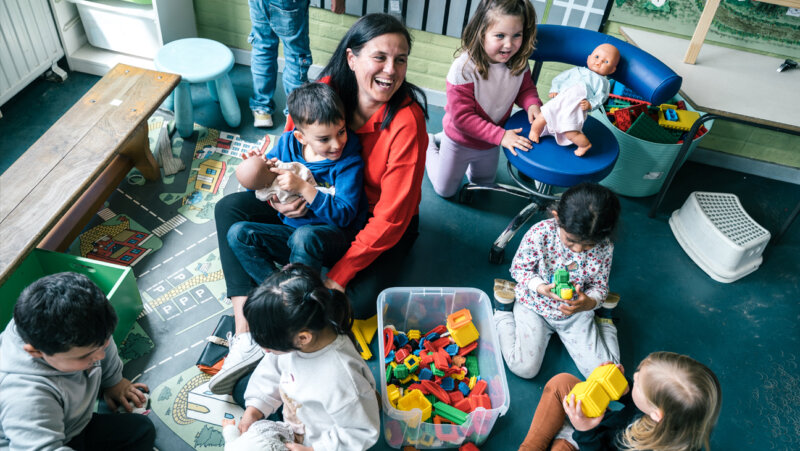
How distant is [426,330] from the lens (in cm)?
251

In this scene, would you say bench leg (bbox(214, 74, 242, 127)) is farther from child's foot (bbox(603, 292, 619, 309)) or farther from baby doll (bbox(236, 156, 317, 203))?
child's foot (bbox(603, 292, 619, 309))

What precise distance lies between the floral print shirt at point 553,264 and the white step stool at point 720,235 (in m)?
0.83

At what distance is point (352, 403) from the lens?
1.67 metres

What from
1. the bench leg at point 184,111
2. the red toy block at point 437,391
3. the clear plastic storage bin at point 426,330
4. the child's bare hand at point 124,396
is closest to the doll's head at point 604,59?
the clear plastic storage bin at point 426,330

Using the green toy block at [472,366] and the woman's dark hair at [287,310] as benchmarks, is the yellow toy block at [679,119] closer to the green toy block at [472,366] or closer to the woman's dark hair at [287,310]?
the green toy block at [472,366]

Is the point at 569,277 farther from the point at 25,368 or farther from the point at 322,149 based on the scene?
the point at 25,368

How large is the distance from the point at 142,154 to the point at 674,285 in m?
2.69

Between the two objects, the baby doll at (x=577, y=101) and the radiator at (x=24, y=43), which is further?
the radiator at (x=24, y=43)

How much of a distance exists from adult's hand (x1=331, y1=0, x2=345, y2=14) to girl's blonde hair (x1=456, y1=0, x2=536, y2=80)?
1.01 metres

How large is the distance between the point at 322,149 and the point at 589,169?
1.08 meters

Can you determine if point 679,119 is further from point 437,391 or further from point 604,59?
point 437,391

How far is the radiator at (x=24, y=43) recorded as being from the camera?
10.3ft

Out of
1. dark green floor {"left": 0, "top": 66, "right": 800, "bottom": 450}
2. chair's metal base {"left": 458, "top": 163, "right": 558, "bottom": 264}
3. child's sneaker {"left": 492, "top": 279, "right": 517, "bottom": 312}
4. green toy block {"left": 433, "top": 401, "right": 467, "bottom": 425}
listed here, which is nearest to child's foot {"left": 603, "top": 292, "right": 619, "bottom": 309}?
dark green floor {"left": 0, "top": 66, "right": 800, "bottom": 450}

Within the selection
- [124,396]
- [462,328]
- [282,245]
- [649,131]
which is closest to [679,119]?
[649,131]
